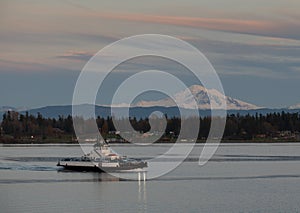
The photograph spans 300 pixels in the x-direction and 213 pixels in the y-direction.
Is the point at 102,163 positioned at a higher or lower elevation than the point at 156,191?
higher

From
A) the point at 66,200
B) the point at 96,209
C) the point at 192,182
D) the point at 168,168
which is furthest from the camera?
the point at 168,168

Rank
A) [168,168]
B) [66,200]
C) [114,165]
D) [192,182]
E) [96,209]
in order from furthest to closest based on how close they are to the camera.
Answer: [168,168] < [114,165] < [192,182] < [66,200] < [96,209]

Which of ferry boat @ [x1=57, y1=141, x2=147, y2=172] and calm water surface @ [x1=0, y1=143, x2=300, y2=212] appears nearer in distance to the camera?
calm water surface @ [x1=0, y1=143, x2=300, y2=212]

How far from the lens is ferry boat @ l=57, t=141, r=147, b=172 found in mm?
82875

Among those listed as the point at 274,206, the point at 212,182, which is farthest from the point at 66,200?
the point at 212,182

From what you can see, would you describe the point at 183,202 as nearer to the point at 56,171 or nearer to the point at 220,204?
the point at 220,204

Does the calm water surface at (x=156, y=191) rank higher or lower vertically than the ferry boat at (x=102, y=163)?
lower

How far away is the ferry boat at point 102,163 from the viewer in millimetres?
82875

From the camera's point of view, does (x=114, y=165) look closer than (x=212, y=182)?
No

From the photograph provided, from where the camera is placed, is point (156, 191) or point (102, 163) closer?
point (156, 191)

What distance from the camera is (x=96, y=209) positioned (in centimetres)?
5122

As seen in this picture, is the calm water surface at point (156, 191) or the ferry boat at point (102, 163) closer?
the calm water surface at point (156, 191)

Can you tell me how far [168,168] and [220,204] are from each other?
36.6 m

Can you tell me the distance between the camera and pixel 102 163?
84250 mm
